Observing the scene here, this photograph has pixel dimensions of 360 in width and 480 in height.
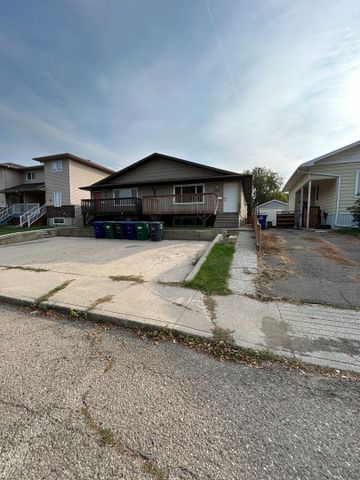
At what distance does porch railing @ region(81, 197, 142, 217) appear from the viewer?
1638 cm

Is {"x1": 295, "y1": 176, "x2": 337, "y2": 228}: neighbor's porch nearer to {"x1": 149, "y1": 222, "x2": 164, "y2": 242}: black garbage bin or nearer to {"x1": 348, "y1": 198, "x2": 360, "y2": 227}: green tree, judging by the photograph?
{"x1": 348, "y1": 198, "x2": 360, "y2": 227}: green tree

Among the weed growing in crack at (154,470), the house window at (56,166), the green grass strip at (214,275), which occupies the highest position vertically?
the house window at (56,166)

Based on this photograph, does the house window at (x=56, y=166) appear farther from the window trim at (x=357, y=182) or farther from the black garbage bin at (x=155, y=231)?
the window trim at (x=357, y=182)

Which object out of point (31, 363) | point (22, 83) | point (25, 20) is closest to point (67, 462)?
point (31, 363)

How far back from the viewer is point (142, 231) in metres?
12.5

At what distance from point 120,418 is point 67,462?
0.43m

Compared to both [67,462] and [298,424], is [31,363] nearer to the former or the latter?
[67,462]

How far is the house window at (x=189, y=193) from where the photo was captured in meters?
15.3

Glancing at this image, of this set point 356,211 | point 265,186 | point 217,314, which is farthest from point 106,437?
point 265,186

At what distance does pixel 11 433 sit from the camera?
1.66 meters

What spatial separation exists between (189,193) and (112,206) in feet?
19.6

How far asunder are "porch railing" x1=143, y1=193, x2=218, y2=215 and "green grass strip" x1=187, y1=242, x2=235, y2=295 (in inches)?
297

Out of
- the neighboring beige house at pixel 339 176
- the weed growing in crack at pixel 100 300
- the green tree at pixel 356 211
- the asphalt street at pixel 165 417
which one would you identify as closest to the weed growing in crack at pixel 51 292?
the weed growing in crack at pixel 100 300

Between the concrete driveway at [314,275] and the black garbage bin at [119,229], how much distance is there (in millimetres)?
8295
